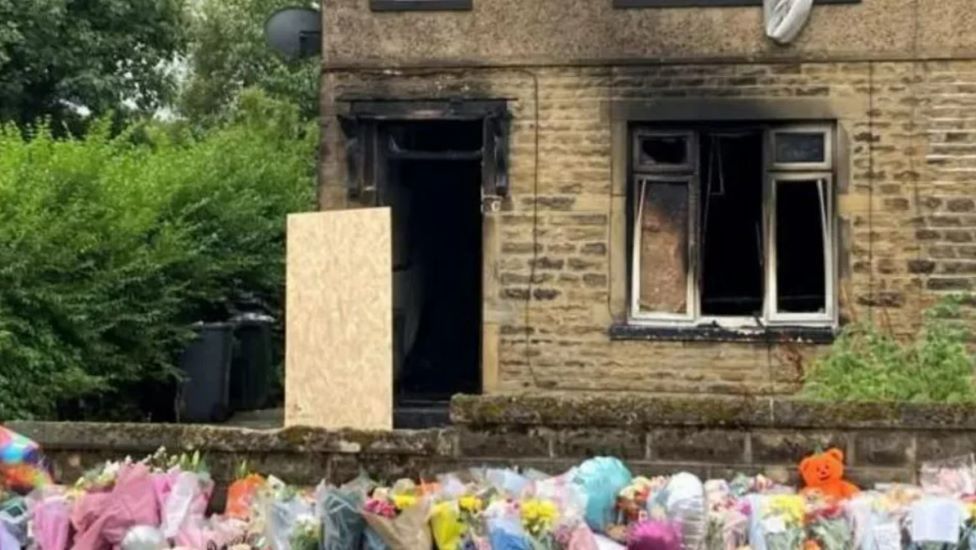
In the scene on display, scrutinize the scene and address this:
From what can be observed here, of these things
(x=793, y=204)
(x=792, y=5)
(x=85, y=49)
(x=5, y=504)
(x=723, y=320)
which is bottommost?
(x=5, y=504)

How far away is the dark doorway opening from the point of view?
488 inches

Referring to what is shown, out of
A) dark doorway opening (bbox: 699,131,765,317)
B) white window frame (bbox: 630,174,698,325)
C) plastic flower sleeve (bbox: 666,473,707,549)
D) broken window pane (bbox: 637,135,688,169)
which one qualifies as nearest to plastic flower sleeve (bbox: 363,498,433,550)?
plastic flower sleeve (bbox: 666,473,707,549)

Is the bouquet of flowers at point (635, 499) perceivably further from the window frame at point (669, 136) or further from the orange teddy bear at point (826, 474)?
the window frame at point (669, 136)

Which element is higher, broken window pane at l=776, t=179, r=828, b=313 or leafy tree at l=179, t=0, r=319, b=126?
leafy tree at l=179, t=0, r=319, b=126

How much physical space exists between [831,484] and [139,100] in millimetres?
23555

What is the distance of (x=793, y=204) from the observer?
12.3 meters

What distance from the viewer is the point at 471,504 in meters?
5.78

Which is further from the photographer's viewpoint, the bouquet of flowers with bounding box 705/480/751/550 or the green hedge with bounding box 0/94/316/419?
the green hedge with bounding box 0/94/316/419

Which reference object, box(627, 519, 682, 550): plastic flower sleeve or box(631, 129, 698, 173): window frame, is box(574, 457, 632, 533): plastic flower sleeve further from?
box(631, 129, 698, 173): window frame

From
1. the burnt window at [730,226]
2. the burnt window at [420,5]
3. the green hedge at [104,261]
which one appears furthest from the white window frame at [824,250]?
the green hedge at [104,261]

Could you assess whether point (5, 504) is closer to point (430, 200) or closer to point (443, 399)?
point (443, 399)

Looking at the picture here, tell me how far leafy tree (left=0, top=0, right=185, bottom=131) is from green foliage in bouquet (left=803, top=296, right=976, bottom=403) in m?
17.3

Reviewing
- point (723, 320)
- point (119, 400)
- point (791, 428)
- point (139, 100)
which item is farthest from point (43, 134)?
point (139, 100)

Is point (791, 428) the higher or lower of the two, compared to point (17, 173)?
lower
